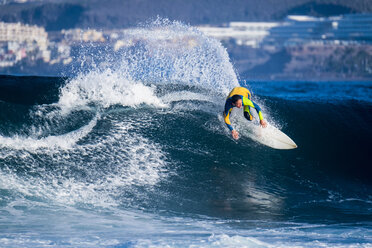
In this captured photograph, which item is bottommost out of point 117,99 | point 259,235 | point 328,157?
point 259,235

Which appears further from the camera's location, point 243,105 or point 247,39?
point 247,39

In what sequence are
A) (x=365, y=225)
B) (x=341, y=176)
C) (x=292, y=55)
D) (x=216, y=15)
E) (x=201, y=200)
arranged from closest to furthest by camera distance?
(x=365, y=225), (x=201, y=200), (x=341, y=176), (x=292, y=55), (x=216, y=15)

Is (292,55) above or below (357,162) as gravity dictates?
above

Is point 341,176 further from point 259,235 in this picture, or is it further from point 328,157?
point 259,235

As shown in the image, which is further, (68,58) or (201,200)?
(68,58)

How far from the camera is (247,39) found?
11162 cm

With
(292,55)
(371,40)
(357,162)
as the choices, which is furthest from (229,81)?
(371,40)

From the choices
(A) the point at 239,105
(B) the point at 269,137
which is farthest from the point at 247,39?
(A) the point at 239,105

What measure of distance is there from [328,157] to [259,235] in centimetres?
437

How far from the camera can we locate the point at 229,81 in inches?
476

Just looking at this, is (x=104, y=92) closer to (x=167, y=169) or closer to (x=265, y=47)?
(x=167, y=169)

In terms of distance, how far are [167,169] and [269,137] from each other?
8.03 ft

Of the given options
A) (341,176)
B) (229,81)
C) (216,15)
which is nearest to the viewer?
(341,176)

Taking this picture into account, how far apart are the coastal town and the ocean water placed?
2584 inches
